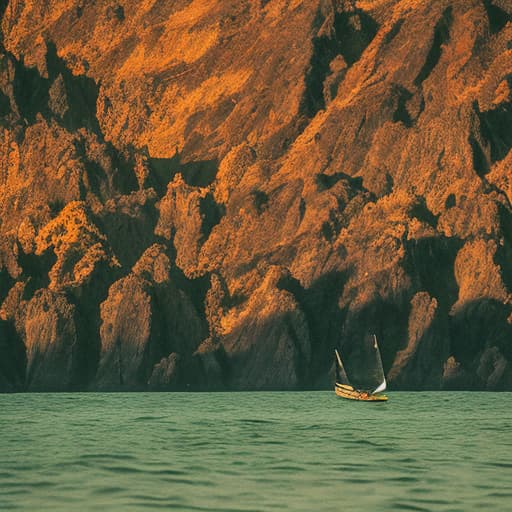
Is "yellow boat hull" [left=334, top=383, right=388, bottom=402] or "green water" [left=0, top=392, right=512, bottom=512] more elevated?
"yellow boat hull" [left=334, top=383, right=388, bottom=402]

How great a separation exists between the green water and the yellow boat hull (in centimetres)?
2153

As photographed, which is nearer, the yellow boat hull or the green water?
the green water

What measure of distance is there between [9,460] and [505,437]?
36.0m

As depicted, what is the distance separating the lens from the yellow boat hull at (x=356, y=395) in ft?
540

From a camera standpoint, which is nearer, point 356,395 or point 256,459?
point 256,459

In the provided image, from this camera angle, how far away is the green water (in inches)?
2361

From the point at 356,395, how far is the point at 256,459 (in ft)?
296

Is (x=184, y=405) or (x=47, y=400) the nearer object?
(x=184, y=405)

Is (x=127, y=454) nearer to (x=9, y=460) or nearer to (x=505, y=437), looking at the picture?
(x=9, y=460)

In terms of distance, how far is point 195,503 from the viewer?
58938 millimetres

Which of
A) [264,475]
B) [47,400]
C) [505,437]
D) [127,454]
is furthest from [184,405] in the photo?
[264,475]

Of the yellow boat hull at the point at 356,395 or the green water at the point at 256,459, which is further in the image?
the yellow boat hull at the point at 356,395

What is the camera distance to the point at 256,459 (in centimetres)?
7912

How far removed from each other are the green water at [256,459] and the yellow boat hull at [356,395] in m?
21.5
